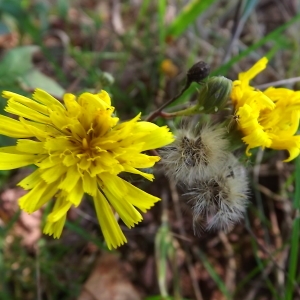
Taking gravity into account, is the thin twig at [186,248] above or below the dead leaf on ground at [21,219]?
above

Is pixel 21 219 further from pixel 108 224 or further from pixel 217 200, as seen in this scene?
pixel 217 200

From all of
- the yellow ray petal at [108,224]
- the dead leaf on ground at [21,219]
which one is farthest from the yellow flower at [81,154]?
the dead leaf on ground at [21,219]

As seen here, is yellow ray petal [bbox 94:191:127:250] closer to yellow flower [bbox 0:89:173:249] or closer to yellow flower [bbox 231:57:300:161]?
yellow flower [bbox 0:89:173:249]

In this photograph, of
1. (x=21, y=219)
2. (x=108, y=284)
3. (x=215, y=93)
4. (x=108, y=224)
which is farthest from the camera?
(x=21, y=219)

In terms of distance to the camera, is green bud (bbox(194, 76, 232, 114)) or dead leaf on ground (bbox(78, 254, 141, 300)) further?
dead leaf on ground (bbox(78, 254, 141, 300))

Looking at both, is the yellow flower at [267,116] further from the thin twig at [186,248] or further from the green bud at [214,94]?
the thin twig at [186,248]

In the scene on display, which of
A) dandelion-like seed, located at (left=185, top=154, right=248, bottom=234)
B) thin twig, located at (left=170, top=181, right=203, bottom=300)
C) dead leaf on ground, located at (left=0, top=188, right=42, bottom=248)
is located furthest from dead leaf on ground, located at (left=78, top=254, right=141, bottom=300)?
dandelion-like seed, located at (left=185, top=154, right=248, bottom=234)

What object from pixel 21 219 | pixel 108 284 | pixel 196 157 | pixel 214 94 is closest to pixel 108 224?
pixel 196 157
